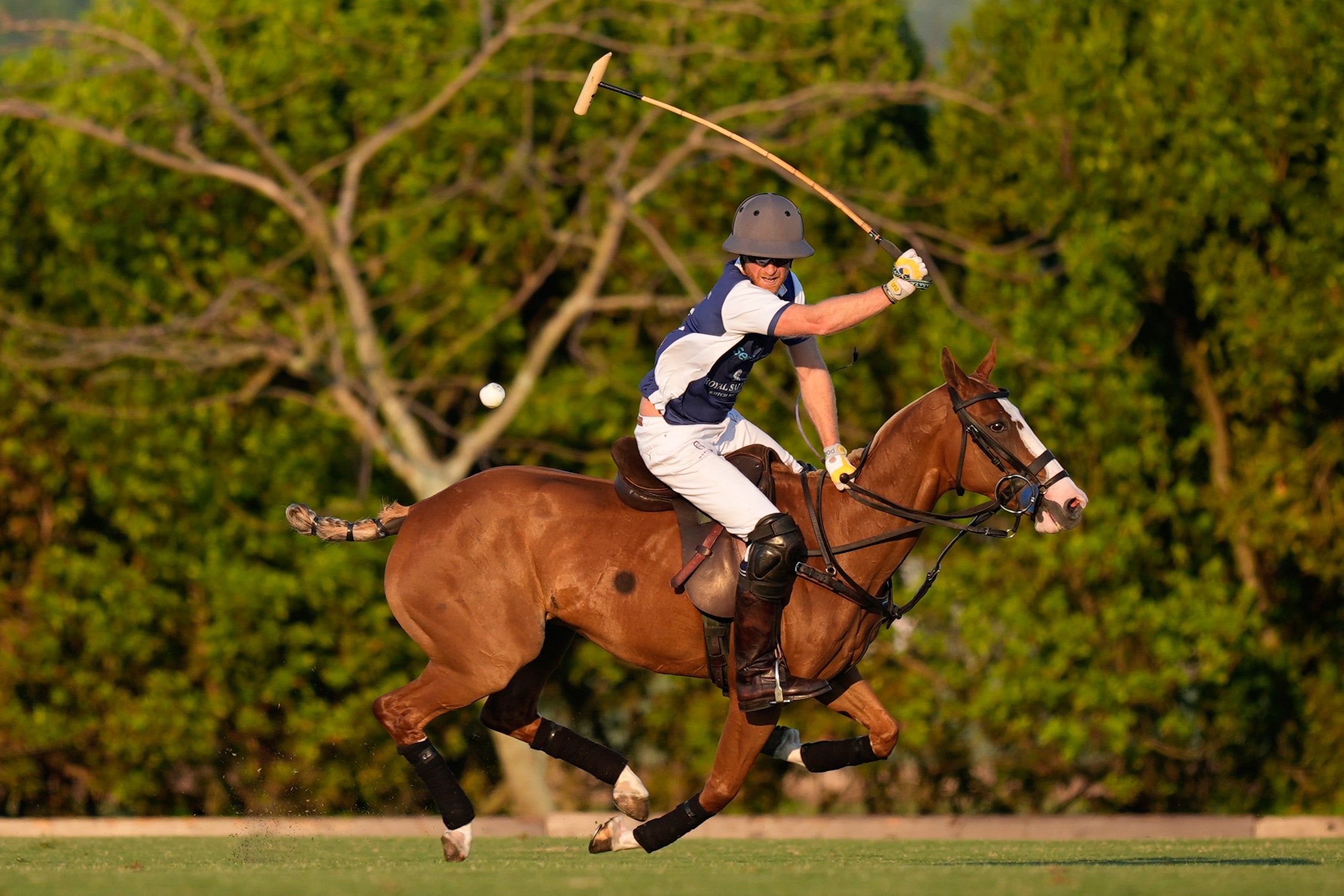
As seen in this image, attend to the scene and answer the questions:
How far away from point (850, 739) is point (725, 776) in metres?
0.55

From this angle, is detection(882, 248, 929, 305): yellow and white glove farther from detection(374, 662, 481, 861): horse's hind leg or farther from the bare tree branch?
the bare tree branch

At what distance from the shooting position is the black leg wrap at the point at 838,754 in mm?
6492

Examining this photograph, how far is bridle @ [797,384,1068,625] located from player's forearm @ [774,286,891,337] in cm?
64

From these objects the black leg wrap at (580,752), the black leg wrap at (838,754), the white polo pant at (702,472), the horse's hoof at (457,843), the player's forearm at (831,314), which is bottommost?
the horse's hoof at (457,843)

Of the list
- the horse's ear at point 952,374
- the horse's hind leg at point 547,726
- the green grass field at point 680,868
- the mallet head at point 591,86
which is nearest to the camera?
the green grass field at point 680,868

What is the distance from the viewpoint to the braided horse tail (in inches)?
271

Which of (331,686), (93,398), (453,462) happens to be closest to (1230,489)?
(453,462)

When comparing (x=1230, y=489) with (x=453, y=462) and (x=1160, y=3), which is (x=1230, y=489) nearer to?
(x=1160, y=3)

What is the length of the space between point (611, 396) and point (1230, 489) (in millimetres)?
4333

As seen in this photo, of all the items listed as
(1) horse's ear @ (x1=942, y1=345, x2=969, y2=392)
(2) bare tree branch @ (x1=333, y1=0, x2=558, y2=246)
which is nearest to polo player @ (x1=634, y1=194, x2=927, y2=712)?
(1) horse's ear @ (x1=942, y1=345, x2=969, y2=392)

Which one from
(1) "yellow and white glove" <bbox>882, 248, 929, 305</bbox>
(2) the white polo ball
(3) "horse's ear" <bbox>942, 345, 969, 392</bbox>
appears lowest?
(2) the white polo ball

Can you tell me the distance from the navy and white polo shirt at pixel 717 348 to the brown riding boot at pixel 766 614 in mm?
590

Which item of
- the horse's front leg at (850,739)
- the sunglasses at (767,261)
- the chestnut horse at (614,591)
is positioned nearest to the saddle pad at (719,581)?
the chestnut horse at (614,591)

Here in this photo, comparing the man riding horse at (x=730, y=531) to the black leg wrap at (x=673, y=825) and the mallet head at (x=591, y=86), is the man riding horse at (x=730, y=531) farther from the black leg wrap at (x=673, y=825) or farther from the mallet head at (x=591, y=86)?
the mallet head at (x=591, y=86)
